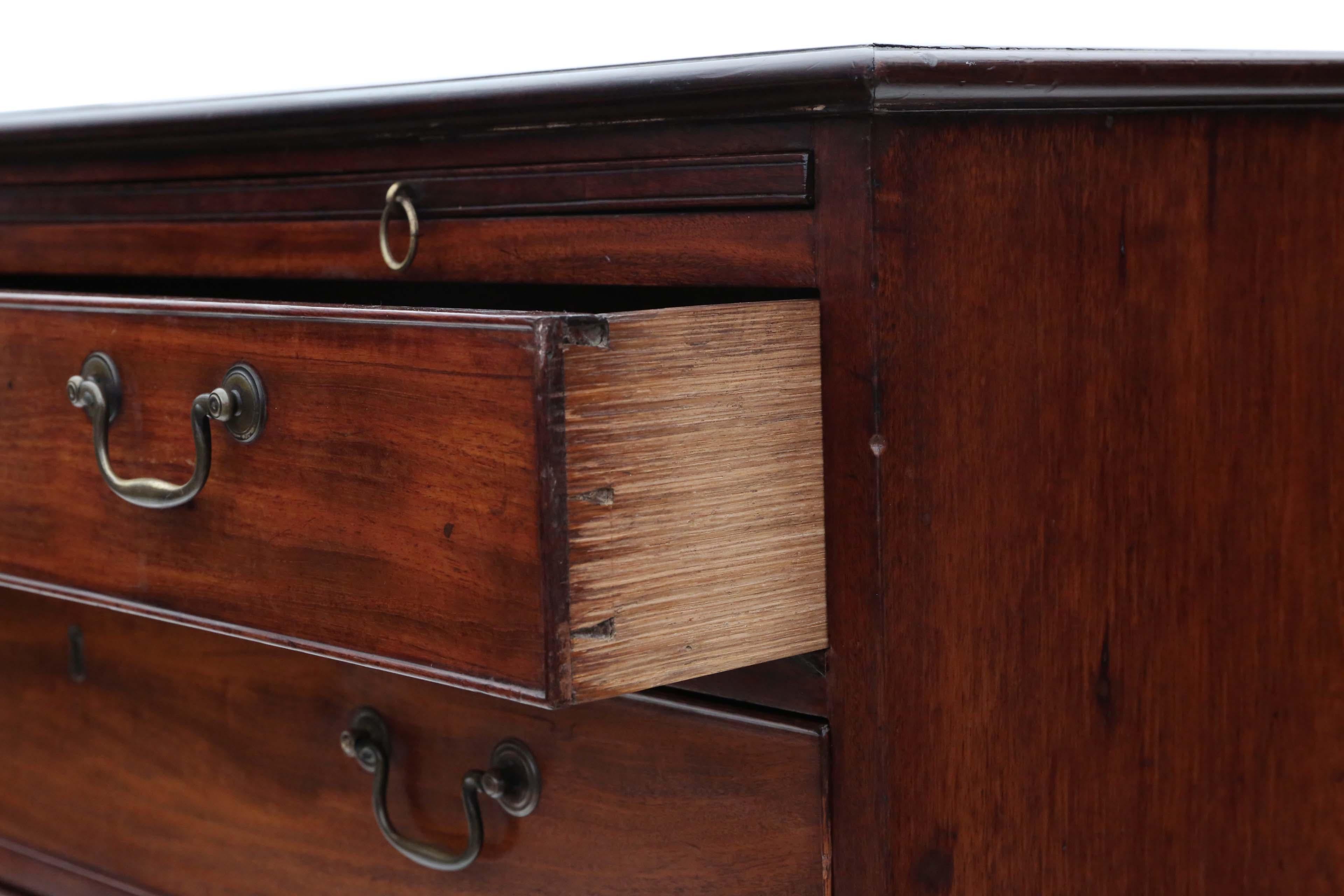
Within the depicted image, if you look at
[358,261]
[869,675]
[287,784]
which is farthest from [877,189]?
[287,784]

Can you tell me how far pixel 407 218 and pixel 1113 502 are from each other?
0.37m

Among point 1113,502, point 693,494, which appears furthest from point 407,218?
point 1113,502

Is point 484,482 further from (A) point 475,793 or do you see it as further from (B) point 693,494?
(A) point 475,793

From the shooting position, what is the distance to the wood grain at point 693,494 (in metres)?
0.52

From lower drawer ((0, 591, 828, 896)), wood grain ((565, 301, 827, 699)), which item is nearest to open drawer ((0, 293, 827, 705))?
wood grain ((565, 301, 827, 699))

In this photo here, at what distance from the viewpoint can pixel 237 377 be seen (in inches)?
24.0

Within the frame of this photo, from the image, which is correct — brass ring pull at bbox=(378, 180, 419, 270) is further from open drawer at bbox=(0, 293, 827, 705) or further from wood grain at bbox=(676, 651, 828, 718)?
wood grain at bbox=(676, 651, 828, 718)

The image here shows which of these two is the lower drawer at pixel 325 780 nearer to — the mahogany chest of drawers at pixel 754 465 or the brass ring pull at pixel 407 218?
the mahogany chest of drawers at pixel 754 465

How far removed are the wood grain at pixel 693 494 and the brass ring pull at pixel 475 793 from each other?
185mm

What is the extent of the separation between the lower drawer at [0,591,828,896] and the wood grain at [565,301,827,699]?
8cm

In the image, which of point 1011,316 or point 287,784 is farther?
point 287,784

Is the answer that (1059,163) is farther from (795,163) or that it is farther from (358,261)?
(358,261)

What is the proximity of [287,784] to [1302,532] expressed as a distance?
56cm

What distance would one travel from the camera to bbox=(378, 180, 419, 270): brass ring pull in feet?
2.30
